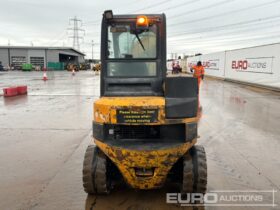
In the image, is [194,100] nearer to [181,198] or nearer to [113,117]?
[113,117]

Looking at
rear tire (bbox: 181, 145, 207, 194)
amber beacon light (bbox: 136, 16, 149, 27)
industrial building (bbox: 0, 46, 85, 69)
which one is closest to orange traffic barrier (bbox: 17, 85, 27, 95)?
amber beacon light (bbox: 136, 16, 149, 27)

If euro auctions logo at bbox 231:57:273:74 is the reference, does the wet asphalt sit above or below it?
below

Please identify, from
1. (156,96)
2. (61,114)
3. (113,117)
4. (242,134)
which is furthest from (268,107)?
(113,117)

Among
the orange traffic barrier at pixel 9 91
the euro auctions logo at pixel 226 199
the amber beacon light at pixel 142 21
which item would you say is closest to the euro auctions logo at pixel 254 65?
the orange traffic barrier at pixel 9 91

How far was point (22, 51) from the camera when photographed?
208ft

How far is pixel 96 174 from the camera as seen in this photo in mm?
3955

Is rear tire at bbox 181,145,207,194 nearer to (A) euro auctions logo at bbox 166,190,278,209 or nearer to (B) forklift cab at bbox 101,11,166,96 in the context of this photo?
(A) euro auctions logo at bbox 166,190,278,209

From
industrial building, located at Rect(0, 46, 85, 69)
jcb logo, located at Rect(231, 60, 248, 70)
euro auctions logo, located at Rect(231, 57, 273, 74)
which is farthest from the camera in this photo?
industrial building, located at Rect(0, 46, 85, 69)

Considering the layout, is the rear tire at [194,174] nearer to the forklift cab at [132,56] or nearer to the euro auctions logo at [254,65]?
the forklift cab at [132,56]

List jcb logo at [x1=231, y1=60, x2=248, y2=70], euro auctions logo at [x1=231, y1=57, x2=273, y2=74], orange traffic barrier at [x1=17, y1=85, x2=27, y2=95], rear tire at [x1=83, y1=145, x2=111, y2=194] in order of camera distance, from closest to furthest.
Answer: rear tire at [x1=83, y1=145, x2=111, y2=194] → orange traffic barrier at [x1=17, y1=85, x2=27, y2=95] → euro auctions logo at [x1=231, y1=57, x2=273, y2=74] → jcb logo at [x1=231, y1=60, x2=248, y2=70]

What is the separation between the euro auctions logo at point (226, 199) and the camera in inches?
157

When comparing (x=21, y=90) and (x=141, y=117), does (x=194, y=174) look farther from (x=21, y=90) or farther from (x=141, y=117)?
(x=21, y=90)

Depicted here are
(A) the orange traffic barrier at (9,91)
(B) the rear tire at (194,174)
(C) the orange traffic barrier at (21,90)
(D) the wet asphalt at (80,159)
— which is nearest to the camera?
(B) the rear tire at (194,174)

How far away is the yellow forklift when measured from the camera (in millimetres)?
3729
